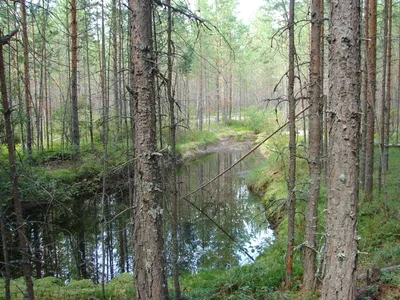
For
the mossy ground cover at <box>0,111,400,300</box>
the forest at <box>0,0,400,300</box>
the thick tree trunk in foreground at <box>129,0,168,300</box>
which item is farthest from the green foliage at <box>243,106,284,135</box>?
the thick tree trunk in foreground at <box>129,0,168,300</box>

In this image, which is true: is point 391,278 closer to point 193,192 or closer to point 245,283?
point 245,283

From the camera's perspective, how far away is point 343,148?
8.58ft

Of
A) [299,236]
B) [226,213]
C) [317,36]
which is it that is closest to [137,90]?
[317,36]

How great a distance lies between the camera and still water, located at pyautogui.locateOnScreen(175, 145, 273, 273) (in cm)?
855

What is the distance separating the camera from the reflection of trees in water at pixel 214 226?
8.59 m

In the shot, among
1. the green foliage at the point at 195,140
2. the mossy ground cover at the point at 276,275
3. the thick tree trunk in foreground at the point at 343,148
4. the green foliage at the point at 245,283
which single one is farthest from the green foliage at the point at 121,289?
the green foliage at the point at 195,140

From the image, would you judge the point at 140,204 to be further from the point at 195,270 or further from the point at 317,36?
the point at 195,270

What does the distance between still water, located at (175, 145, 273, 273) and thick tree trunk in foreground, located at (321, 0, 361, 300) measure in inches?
102

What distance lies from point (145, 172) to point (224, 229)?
7.90m

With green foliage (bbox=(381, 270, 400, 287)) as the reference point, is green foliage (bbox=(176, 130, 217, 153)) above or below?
above

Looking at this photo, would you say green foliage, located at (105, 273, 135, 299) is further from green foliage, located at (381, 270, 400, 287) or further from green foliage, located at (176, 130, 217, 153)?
green foliage, located at (176, 130, 217, 153)

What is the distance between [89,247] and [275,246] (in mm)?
5462

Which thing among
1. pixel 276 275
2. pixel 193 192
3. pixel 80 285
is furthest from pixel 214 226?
pixel 193 192

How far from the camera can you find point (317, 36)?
4.54 meters
